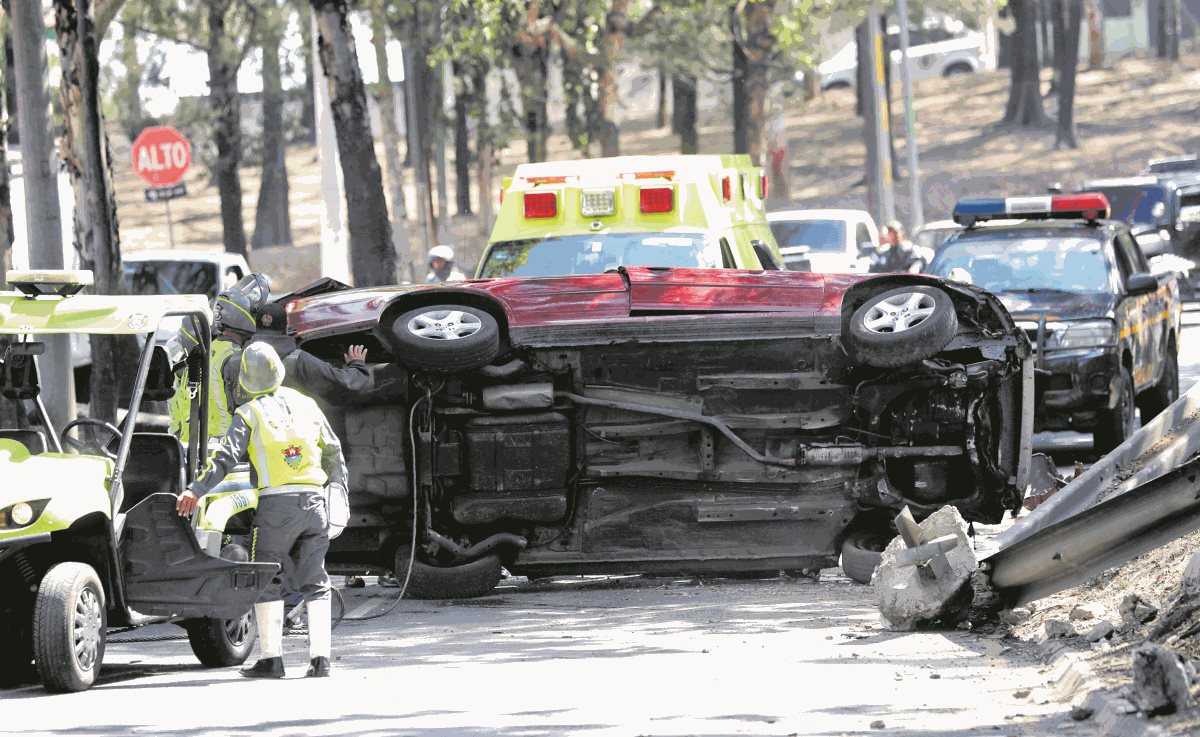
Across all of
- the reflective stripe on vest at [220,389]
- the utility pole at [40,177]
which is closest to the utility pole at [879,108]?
the utility pole at [40,177]

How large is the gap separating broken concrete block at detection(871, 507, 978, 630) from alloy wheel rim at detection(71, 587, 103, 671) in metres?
3.33

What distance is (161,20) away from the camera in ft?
132

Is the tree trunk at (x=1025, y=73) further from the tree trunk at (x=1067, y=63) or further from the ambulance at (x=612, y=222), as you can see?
the ambulance at (x=612, y=222)

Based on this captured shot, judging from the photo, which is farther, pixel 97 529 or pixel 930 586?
pixel 930 586

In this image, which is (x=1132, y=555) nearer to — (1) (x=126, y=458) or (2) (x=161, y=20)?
(1) (x=126, y=458)

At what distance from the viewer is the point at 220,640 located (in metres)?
9.21

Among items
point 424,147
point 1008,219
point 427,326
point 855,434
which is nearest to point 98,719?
point 427,326

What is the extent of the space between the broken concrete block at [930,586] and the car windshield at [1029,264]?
6.97 metres

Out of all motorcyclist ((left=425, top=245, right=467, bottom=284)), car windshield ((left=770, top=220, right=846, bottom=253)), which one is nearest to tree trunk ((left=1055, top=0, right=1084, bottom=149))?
car windshield ((left=770, top=220, right=846, bottom=253))

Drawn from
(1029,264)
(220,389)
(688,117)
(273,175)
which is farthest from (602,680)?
(273,175)

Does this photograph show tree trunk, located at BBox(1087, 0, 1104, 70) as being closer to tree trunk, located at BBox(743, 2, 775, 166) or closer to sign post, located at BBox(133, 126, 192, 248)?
tree trunk, located at BBox(743, 2, 775, 166)

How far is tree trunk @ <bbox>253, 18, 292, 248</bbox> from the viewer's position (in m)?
48.4

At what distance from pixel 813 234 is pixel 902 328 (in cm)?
1753

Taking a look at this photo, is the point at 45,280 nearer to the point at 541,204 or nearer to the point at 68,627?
the point at 68,627
